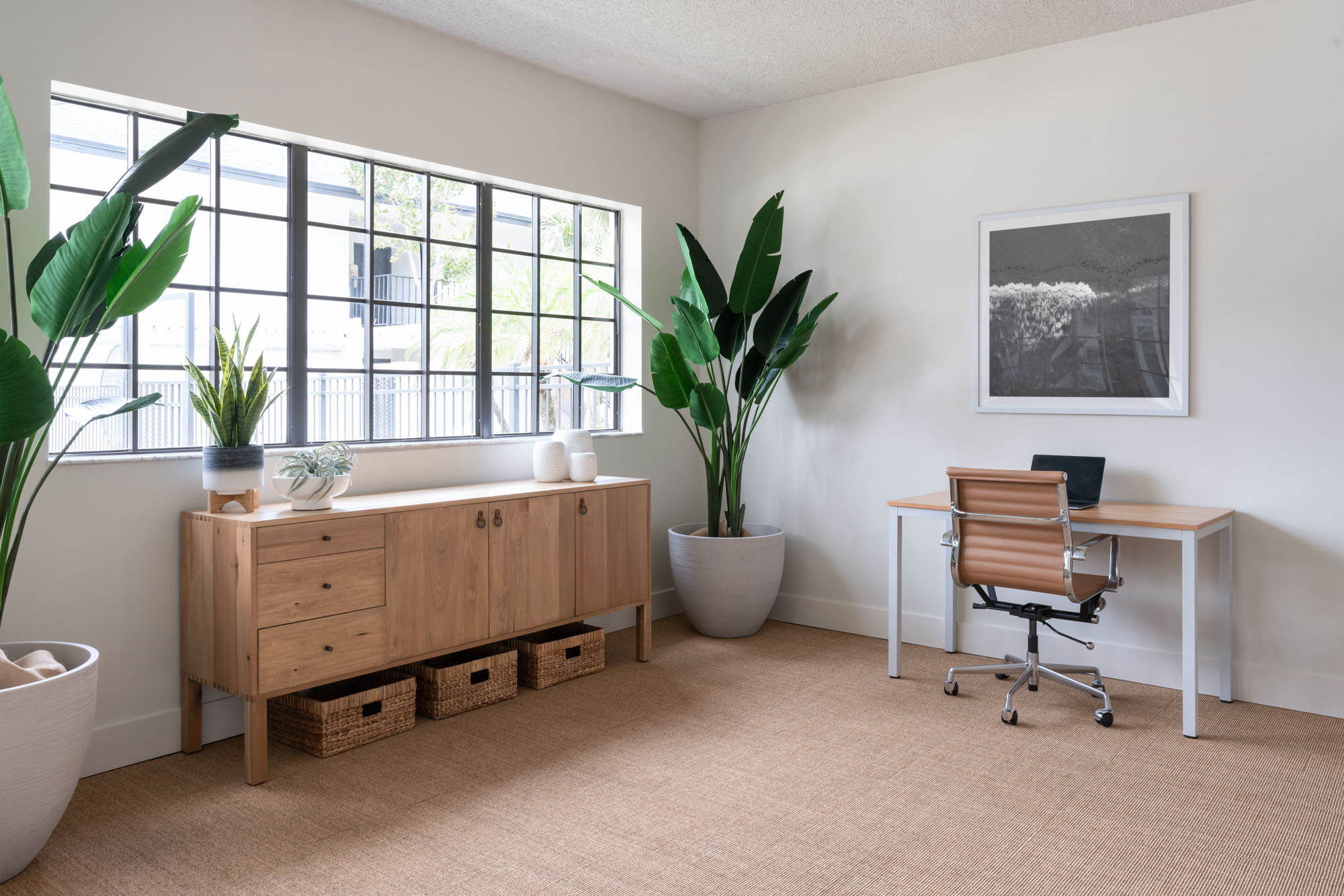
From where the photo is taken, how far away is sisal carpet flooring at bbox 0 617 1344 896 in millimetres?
2326

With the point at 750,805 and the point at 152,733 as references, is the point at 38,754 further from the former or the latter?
the point at 750,805

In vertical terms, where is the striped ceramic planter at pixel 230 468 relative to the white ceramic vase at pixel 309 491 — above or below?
above

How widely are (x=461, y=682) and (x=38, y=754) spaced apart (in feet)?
4.96

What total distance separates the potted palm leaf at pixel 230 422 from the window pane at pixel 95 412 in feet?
0.76

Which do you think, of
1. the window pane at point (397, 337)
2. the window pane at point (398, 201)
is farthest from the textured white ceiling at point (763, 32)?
the window pane at point (397, 337)

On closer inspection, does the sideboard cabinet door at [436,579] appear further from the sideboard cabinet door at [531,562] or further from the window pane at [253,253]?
the window pane at [253,253]

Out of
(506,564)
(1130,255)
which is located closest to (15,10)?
(506,564)

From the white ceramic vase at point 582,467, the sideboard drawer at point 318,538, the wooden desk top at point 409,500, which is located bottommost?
the sideboard drawer at point 318,538

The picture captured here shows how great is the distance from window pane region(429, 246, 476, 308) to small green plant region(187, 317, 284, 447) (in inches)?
43.5

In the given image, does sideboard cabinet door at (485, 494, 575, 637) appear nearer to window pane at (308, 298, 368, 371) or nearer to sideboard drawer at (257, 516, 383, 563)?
sideboard drawer at (257, 516, 383, 563)

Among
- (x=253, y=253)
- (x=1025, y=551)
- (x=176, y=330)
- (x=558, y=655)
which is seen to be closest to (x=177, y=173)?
(x=253, y=253)

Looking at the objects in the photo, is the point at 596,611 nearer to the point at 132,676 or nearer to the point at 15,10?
the point at 132,676

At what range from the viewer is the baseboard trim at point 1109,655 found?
3590 mm

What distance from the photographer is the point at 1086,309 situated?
13.4 ft
